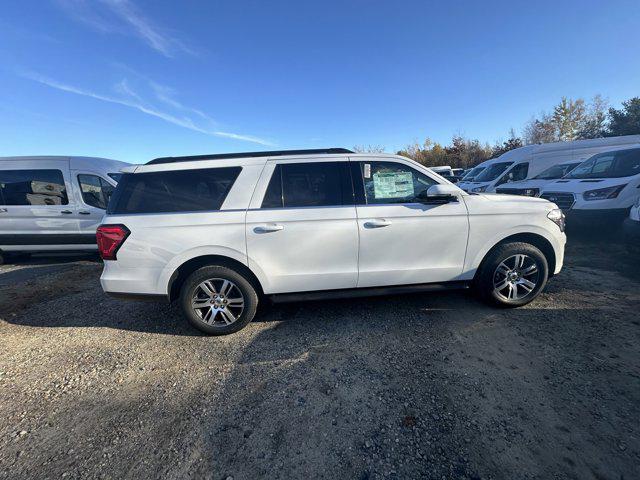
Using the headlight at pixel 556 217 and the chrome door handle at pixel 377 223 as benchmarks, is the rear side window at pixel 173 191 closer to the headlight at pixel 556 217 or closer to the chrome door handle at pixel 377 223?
the chrome door handle at pixel 377 223

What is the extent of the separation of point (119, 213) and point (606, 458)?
425cm

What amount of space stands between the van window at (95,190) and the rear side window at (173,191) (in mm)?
3838

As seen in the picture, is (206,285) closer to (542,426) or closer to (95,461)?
(95,461)

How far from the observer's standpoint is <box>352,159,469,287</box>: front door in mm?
3266

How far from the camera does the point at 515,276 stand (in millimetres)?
3566

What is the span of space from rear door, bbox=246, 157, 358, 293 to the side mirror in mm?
794

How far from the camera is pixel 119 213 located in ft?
10.1

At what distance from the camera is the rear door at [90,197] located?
240 inches

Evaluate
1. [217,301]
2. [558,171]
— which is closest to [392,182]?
[217,301]

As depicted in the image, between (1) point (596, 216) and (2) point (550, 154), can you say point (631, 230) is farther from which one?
(2) point (550, 154)

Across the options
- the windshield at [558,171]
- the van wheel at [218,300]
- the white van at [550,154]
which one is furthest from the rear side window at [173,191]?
the windshield at [558,171]

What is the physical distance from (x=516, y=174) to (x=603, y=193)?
6.03 meters

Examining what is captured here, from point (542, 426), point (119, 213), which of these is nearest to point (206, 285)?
point (119, 213)

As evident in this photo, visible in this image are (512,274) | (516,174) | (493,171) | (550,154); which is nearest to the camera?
(512,274)
